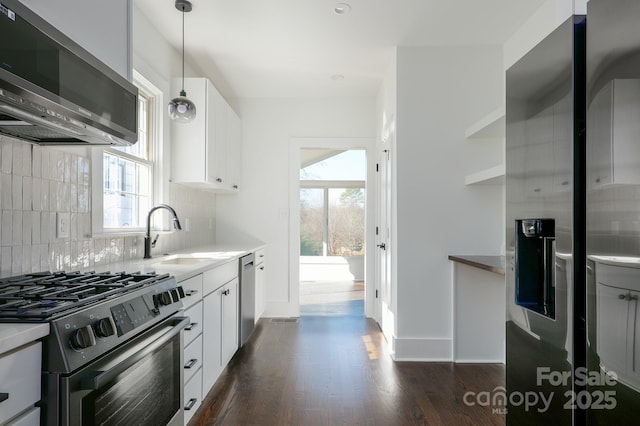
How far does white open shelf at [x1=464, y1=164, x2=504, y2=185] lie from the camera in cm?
268

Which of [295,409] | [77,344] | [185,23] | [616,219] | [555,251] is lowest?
[295,409]

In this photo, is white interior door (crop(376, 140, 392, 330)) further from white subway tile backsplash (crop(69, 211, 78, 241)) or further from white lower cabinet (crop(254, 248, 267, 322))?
white subway tile backsplash (crop(69, 211, 78, 241))

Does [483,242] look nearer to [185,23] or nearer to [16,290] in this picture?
[185,23]

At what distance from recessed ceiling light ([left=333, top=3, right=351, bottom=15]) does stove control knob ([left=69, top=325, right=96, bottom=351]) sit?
2523 mm

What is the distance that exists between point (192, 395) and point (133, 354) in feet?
3.23

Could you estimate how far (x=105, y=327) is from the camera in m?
1.21

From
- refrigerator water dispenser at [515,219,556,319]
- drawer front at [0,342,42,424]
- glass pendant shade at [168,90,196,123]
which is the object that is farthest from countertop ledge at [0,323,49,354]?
glass pendant shade at [168,90,196,123]

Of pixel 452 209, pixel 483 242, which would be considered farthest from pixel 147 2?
pixel 483 242

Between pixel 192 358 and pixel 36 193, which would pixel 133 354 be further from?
pixel 36 193

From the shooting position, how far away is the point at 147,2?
2.72 metres

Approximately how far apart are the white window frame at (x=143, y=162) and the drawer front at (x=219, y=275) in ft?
2.06

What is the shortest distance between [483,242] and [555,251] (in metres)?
2.23

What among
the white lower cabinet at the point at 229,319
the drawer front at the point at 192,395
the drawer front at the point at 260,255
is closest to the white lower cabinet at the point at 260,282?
the drawer front at the point at 260,255

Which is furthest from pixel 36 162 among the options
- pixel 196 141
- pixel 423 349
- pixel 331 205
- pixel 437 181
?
pixel 331 205
